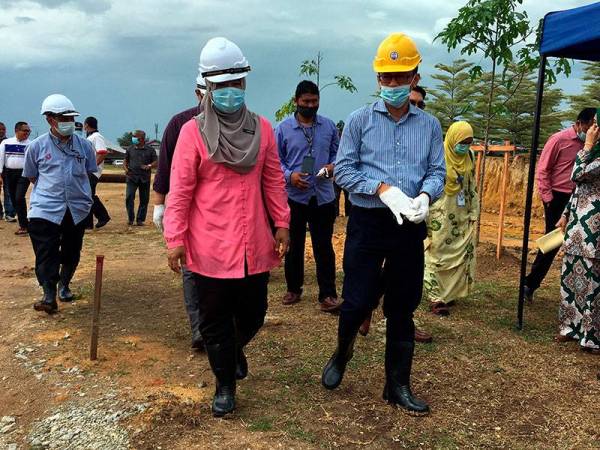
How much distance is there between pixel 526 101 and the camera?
78.1 ft

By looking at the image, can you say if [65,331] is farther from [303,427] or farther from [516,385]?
[516,385]

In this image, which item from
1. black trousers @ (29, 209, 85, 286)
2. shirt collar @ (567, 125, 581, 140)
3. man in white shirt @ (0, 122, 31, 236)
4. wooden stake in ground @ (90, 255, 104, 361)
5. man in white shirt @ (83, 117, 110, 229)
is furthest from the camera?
man in white shirt @ (0, 122, 31, 236)

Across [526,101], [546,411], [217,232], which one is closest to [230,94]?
[217,232]

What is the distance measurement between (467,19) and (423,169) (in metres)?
4.18

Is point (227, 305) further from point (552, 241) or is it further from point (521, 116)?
point (521, 116)

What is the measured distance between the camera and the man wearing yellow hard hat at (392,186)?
3.21 meters

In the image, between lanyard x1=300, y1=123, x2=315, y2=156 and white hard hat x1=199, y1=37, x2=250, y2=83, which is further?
lanyard x1=300, y1=123, x2=315, y2=156

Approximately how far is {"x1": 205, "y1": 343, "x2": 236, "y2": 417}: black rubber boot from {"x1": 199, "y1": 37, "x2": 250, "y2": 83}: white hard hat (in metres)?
1.45

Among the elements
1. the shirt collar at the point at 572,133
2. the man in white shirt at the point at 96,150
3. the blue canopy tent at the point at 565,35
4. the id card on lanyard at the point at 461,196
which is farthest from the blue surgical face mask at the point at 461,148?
the man in white shirt at the point at 96,150

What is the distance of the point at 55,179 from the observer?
5.24 m

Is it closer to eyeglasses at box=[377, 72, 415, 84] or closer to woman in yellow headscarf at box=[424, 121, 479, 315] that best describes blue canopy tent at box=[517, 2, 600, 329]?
woman in yellow headscarf at box=[424, 121, 479, 315]

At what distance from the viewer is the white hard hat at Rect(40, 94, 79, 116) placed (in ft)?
16.8

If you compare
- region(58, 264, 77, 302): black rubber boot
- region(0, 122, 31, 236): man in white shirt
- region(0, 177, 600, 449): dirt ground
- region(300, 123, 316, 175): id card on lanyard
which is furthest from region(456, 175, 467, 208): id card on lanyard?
region(0, 122, 31, 236): man in white shirt

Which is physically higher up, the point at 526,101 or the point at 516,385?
the point at 526,101
